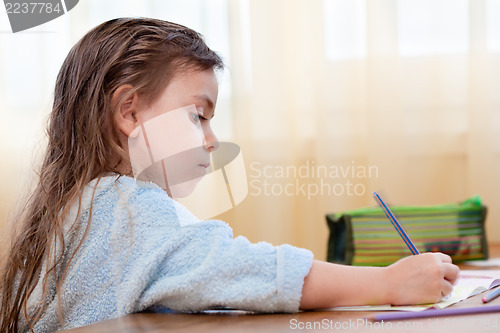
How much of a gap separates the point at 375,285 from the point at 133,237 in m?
0.24

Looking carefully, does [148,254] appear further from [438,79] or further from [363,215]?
[438,79]

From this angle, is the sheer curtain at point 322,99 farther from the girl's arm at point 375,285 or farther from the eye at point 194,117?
the girl's arm at point 375,285

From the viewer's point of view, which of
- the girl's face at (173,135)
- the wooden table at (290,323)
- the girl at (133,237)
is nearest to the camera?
the wooden table at (290,323)

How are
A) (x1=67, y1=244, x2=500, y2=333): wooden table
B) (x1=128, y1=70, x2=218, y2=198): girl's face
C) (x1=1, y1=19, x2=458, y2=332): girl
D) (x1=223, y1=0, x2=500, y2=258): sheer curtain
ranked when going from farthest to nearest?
(x1=223, y1=0, x2=500, y2=258): sheer curtain
(x1=128, y1=70, x2=218, y2=198): girl's face
(x1=1, y1=19, x2=458, y2=332): girl
(x1=67, y1=244, x2=500, y2=333): wooden table

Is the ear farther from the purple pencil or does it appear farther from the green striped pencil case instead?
the green striped pencil case

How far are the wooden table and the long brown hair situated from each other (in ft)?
0.50

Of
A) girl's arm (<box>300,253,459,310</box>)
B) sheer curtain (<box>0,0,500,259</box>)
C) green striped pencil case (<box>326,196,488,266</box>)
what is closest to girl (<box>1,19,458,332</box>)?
girl's arm (<box>300,253,459,310</box>)

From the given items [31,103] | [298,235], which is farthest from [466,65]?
[31,103]

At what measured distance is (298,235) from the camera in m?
1.88

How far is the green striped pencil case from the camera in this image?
3.98 ft

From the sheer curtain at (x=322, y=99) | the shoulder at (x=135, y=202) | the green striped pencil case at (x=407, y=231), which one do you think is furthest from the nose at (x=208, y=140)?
the sheer curtain at (x=322, y=99)

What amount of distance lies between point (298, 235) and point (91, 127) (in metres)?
1.24

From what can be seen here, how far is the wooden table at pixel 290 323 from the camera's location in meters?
0.47

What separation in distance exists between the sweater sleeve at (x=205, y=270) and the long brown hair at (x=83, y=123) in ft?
0.34
